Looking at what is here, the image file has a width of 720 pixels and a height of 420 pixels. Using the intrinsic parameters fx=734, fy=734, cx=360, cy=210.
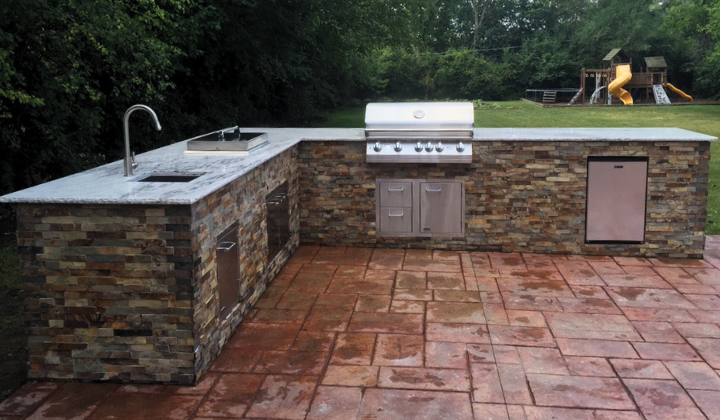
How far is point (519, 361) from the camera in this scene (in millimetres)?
3938

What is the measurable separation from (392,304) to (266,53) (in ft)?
29.8

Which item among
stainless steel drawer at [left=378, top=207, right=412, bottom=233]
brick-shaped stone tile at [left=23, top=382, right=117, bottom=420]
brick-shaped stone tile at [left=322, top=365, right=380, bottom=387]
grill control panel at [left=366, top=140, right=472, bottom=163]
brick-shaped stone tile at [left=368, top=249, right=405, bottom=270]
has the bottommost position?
brick-shaped stone tile at [left=23, top=382, right=117, bottom=420]

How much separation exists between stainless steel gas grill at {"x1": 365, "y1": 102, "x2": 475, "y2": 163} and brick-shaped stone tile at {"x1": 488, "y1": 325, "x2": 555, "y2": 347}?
6.63ft

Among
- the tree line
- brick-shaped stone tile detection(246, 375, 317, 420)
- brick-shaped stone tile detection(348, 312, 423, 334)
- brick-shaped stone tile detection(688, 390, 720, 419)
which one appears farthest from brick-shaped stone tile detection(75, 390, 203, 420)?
the tree line

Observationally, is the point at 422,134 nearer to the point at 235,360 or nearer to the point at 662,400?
the point at 235,360

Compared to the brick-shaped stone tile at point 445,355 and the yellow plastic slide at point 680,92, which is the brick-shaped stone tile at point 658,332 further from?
the yellow plastic slide at point 680,92

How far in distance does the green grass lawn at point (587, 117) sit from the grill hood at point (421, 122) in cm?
1346

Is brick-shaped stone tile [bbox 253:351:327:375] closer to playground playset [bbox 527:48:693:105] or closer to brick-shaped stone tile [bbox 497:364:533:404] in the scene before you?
brick-shaped stone tile [bbox 497:364:533:404]

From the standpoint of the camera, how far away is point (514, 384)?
3.65m

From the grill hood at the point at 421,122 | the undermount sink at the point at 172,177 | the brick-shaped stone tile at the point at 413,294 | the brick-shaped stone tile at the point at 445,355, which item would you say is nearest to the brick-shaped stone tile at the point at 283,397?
the brick-shaped stone tile at the point at 445,355

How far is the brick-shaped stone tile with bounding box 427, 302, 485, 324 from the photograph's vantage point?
459cm

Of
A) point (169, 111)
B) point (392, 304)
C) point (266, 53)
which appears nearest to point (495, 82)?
point (266, 53)

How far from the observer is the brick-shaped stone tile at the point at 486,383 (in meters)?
3.50

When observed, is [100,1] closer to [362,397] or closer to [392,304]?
[392,304]
